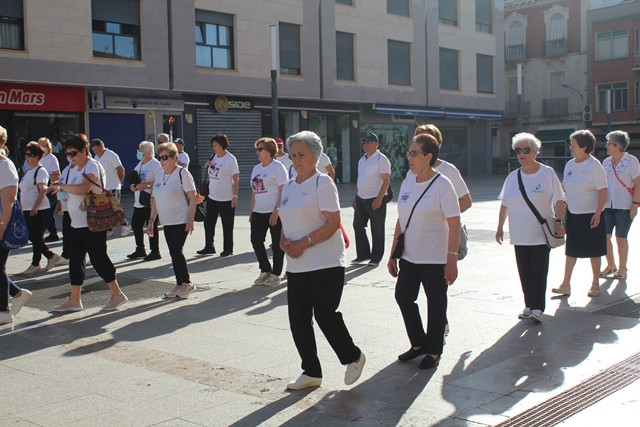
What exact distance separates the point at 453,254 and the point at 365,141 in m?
5.25

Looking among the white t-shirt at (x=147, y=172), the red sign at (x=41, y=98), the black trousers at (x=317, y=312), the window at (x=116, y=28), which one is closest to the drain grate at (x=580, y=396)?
the black trousers at (x=317, y=312)

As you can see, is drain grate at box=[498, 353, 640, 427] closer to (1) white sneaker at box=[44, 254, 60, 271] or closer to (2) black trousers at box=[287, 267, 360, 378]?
(2) black trousers at box=[287, 267, 360, 378]

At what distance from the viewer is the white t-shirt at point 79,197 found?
7723 mm

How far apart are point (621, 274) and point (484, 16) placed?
110ft

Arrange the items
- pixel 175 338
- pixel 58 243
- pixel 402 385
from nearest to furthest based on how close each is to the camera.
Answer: pixel 402 385 < pixel 175 338 < pixel 58 243

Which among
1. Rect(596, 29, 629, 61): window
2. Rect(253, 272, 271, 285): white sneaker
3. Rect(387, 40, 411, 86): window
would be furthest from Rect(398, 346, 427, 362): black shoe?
Rect(596, 29, 629, 61): window

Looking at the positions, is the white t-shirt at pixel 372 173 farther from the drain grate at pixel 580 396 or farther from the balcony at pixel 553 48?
the balcony at pixel 553 48

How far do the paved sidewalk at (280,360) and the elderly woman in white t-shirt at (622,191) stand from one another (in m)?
0.42

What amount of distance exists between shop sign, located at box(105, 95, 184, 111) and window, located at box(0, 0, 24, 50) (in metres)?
3.51

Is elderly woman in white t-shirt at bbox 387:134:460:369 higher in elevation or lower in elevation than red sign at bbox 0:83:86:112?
lower

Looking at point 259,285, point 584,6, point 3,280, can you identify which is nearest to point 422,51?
point 584,6

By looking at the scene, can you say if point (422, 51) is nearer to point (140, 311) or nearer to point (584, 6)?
point (584, 6)

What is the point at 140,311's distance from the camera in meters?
7.98

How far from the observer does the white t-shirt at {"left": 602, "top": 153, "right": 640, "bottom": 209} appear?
9125mm
